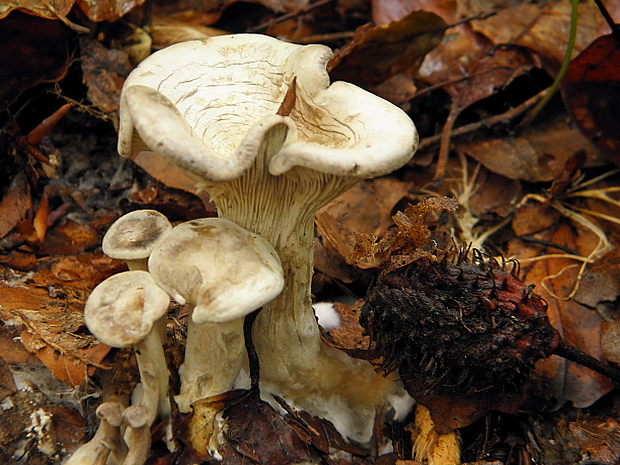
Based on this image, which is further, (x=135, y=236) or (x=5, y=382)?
(x=5, y=382)

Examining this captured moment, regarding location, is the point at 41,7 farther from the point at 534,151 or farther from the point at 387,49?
the point at 534,151

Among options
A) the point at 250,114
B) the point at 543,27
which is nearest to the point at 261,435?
the point at 250,114

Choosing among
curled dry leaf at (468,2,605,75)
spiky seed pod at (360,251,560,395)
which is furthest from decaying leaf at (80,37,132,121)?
curled dry leaf at (468,2,605,75)

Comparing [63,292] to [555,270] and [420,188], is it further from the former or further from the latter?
[555,270]

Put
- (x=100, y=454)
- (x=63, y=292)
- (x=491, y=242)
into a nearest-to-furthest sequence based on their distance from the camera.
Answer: (x=100, y=454) < (x=63, y=292) < (x=491, y=242)

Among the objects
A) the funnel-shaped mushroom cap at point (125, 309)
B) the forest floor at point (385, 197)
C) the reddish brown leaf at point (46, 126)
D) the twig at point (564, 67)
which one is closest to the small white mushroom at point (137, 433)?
the forest floor at point (385, 197)

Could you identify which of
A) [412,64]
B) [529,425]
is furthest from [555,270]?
[412,64]

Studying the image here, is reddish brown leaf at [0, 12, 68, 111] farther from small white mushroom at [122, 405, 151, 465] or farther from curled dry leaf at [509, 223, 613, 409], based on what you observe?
curled dry leaf at [509, 223, 613, 409]
